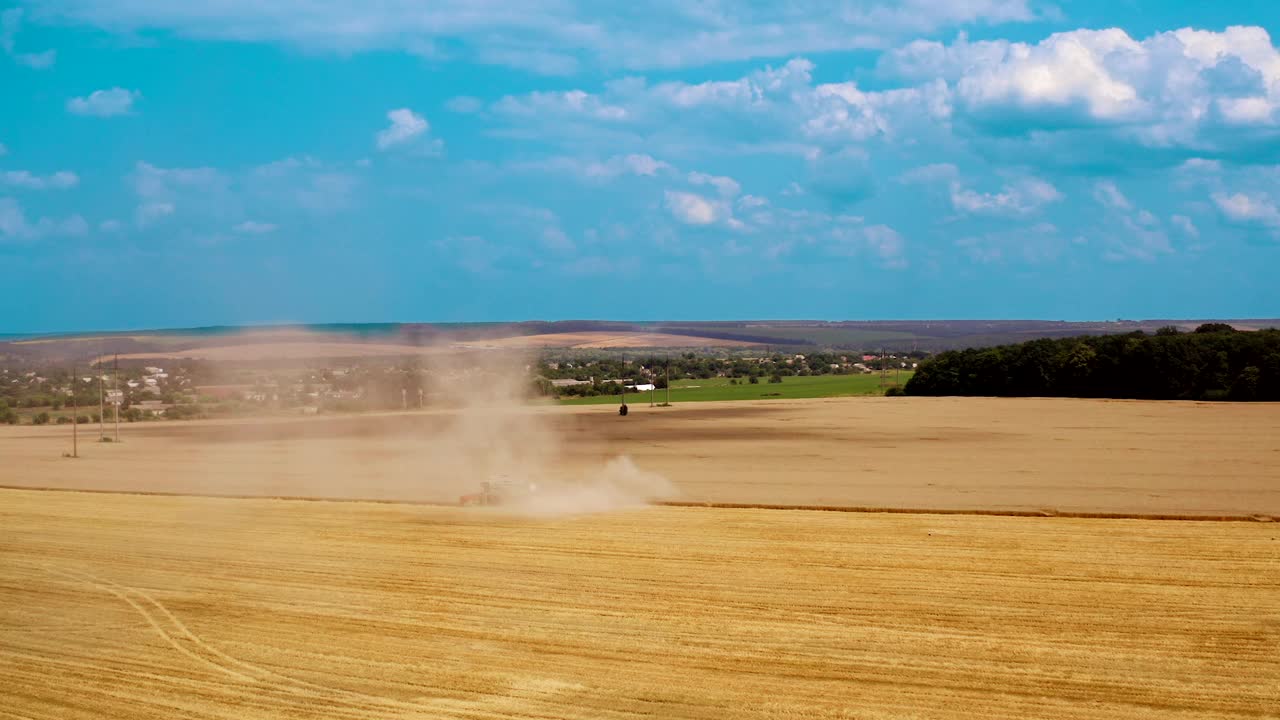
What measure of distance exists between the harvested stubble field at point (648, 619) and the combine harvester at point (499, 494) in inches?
224

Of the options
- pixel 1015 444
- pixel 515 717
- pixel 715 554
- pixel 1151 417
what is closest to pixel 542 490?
pixel 715 554

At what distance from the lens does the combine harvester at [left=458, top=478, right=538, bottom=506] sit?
151 ft

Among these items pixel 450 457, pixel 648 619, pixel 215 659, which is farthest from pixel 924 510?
pixel 450 457

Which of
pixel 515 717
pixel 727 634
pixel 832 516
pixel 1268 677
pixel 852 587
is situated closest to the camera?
pixel 515 717

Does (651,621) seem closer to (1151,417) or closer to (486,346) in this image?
Answer: (486,346)

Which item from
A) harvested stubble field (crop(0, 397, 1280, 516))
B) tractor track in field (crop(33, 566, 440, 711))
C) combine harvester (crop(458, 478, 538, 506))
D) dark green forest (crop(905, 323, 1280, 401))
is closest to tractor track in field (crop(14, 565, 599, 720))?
tractor track in field (crop(33, 566, 440, 711))

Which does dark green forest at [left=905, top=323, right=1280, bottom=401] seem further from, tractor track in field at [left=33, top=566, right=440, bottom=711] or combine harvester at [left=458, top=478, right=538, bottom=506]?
tractor track in field at [left=33, top=566, right=440, bottom=711]

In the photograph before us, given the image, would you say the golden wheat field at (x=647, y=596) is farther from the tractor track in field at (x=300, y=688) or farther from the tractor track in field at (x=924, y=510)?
the tractor track in field at (x=924, y=510)

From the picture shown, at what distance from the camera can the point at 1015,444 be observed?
7412 cm

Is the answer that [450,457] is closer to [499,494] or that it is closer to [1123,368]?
[499,494]

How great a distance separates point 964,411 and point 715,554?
79646mm

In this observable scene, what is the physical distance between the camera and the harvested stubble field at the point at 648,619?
2016 cm

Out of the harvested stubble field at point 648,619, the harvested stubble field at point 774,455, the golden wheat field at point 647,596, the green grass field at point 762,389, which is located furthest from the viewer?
the green grass field at point 762,389

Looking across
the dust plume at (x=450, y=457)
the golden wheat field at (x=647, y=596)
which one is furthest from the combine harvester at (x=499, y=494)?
the golden wheat field at (x=647, y=596)
